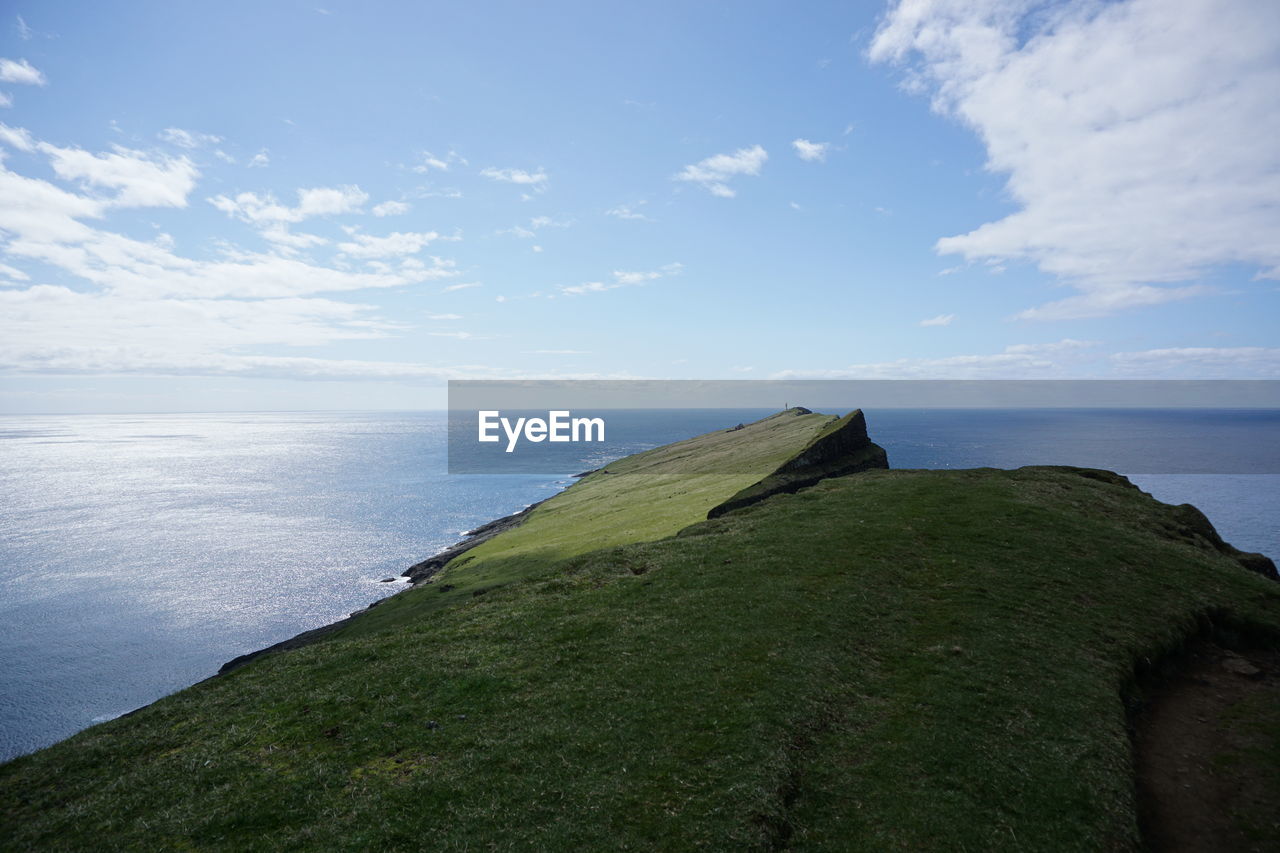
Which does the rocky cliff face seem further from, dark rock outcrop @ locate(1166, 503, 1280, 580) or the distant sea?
the distant sea

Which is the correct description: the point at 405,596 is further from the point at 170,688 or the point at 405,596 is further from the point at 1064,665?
the point at 1064,665

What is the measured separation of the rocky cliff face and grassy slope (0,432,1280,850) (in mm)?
24693

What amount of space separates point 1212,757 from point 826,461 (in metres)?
51.6

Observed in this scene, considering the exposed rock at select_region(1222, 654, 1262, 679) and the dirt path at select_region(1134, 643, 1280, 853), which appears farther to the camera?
the exposed rock at select_region(1222, 654, 1262, 679)

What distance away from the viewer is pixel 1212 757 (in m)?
22.7

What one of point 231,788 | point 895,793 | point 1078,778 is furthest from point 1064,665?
point 231,788

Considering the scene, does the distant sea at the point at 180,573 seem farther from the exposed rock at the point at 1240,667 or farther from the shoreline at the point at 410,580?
the exposed rock at the point at 1240,667

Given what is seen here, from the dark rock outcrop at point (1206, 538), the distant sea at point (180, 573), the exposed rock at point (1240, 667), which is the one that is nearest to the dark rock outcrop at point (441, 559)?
the distant sea at point (180, 573)

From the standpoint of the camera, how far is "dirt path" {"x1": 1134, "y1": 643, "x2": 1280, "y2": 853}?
1895cm

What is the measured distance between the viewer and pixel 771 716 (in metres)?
22.2

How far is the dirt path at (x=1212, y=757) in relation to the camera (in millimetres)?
18953

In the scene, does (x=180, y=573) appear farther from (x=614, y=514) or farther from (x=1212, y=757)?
(x=1212, y=757)

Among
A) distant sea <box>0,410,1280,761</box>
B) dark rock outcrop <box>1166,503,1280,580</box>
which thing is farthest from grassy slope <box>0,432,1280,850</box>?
distant sea <box>0,410,1280,761</box>

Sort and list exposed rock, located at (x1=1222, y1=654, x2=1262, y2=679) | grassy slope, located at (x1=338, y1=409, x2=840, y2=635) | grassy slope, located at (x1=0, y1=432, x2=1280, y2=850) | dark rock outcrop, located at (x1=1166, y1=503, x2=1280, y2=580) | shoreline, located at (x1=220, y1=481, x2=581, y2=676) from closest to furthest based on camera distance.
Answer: grassy slope, located at (x1=0, y1=432, x2=1280, y2=850) → exposed rock, located at (x1=1222, y1=654, x2=1262, y2=679) → dark rock outcrop, located at (x1=1166, y1=503, x2=1280, y2=580) → grassy slope, located at (x1=338, y1=409, x2=840, y2=635) → shoreline, located at (x1=220, y1=481, x2=581, y2=676)
